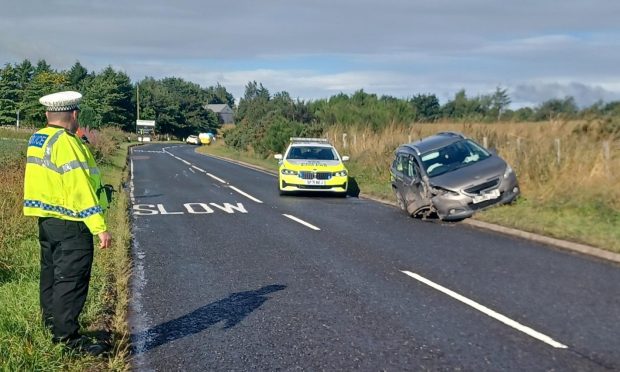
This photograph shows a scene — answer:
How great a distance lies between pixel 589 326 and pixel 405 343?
1837 mm

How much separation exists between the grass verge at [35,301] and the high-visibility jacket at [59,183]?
0.98m

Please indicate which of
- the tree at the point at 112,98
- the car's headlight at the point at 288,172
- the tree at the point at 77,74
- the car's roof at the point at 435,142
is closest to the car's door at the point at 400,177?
the car's roof at the point at 435,142

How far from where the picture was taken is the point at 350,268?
8.76 meters

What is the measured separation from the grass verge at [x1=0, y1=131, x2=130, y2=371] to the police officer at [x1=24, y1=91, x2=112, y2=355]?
7.6 inches

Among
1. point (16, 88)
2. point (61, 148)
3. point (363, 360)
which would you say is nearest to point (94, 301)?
point (61, 148)

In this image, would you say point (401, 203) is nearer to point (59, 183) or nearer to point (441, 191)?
point (441, 191)

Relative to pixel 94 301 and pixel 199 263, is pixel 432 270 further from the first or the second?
pixel 94 301

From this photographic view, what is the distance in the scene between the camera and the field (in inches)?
446

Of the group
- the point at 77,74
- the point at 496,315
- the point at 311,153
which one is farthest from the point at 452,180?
the point at 77,74

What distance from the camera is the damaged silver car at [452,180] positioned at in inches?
523

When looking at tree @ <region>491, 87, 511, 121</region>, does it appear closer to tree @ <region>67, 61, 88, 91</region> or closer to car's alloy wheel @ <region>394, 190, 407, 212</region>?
car's alloy wheel @ <region>394, 190, 407, 212</region>

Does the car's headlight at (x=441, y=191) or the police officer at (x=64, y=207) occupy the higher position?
the police officer at (x=64, y=207)

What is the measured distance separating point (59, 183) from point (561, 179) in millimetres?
11808

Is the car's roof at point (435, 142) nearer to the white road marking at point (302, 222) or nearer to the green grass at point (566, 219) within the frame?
the green grass at point (566, 219)
